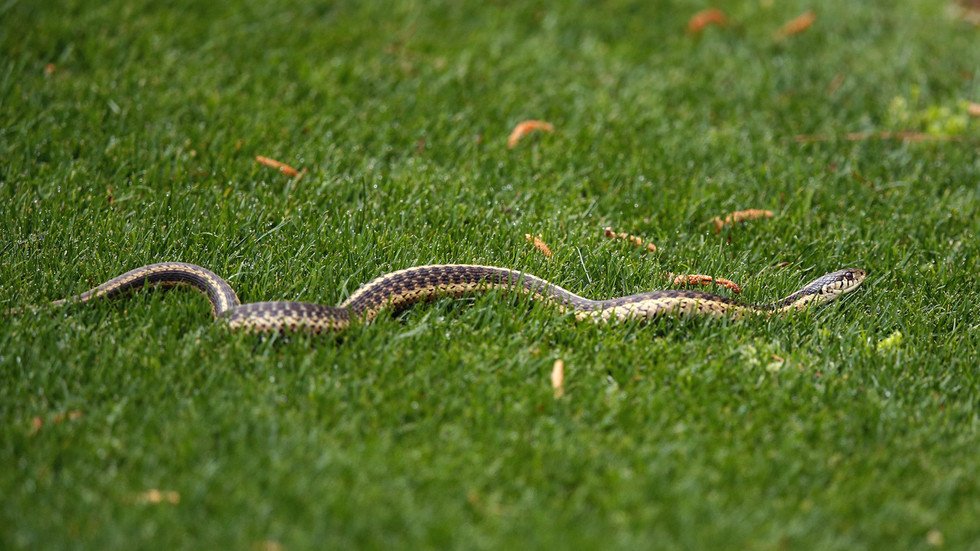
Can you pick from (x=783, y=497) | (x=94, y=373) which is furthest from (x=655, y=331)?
(x=94, y=373)

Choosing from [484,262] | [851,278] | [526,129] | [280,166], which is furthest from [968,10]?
[280,166]

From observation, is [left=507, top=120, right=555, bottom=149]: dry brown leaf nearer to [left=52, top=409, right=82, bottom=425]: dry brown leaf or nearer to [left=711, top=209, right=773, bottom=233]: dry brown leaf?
[left=711, top=209, right=773, bottom=233]: dry brown leaf

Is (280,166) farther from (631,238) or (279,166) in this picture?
(631,238)

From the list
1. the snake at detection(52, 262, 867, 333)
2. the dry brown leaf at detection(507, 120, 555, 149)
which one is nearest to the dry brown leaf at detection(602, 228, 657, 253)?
the snake at detection(52, 262, 867, 333)

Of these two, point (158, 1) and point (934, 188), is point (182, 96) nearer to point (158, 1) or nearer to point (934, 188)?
point (158, 1)

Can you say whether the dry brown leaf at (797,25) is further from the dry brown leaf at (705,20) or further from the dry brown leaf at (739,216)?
the dry brown leaf at (739,216)

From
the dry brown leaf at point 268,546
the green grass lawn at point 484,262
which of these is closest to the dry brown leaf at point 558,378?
the green grass lawn at point 484,262
